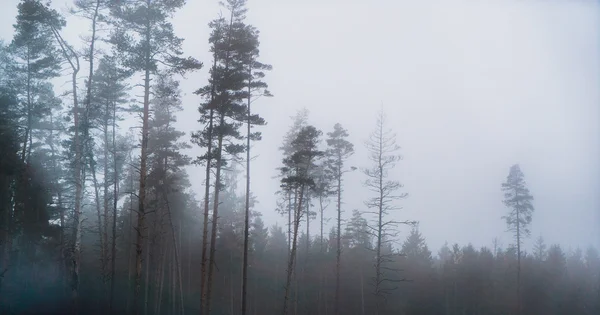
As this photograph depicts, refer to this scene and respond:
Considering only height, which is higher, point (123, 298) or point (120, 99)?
point (120, 99)

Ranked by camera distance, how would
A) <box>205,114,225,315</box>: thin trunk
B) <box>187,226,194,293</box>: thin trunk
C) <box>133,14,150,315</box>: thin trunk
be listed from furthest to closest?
<box>187,226,194,293</box>: thin trunk → <box>205,114,225,315</box>: thin trunk → <box>133,14,150,315</box>: thin trunk

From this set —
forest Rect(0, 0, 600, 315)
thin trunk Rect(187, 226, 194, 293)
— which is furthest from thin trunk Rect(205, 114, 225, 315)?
thin trunk Rect(187, 226, 194, 293)

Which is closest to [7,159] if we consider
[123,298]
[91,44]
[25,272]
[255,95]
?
[91,44]

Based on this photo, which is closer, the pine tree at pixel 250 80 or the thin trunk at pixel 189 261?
the pine tree at pixel 250 80

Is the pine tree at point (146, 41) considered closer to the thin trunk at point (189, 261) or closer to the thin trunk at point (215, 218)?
the thin trunk at point (215, 218)

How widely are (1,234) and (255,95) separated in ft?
69.0

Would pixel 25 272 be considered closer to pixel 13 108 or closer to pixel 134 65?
pixel 13 108

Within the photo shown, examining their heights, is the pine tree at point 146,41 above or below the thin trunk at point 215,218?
above

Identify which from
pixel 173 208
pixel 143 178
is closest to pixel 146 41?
pixel 143 178

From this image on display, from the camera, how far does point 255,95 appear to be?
27000mm

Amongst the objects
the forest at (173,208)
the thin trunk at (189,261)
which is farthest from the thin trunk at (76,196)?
the thin trunk at (189,261)

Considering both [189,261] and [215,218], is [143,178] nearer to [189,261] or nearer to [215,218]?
[215,218]

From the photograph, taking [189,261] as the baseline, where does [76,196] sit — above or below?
above

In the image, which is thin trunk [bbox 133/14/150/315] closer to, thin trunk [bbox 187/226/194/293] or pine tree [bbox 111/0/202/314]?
pine tree [bbox 111/0/202/314]
